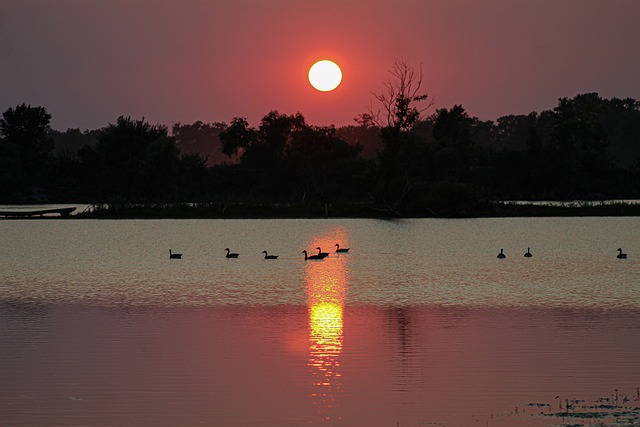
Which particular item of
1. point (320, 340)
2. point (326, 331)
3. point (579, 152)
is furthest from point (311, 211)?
point (320, 340)

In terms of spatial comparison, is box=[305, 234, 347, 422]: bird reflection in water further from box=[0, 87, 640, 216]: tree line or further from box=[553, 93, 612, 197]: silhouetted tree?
box=[553, 93, 612, 197]: silhouetted tree

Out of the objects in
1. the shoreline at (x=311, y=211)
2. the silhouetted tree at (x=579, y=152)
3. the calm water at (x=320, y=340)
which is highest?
the silhouetted tree at (x=579, y=152)

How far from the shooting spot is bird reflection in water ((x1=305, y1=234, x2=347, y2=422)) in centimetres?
1769

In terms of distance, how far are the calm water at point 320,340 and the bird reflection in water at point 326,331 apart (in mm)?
82

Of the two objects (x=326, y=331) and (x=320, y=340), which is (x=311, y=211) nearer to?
(x=326, y=331)

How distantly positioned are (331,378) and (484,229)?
202 feet

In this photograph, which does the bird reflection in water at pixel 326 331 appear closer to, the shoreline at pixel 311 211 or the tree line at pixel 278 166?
the shoreline at pixel 311 211

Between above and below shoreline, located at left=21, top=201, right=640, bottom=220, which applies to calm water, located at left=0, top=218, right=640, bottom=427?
below

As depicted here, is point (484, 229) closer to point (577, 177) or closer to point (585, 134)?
point (577, 177)

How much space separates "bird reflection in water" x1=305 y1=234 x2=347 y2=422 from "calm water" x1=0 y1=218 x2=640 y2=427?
0.08m

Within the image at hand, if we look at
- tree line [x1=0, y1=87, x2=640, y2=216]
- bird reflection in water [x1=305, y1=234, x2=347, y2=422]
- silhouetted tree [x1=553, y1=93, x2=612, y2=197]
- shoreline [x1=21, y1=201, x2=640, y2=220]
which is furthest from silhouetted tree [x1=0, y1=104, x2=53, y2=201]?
bird reflection in water [x1=305, y1=234, x2=347, y2=422]

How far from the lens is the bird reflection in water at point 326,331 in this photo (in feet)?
58.0

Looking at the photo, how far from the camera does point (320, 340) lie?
79.4ft

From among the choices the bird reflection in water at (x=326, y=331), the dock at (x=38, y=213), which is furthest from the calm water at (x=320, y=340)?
the dock at (x=38, y=213)
